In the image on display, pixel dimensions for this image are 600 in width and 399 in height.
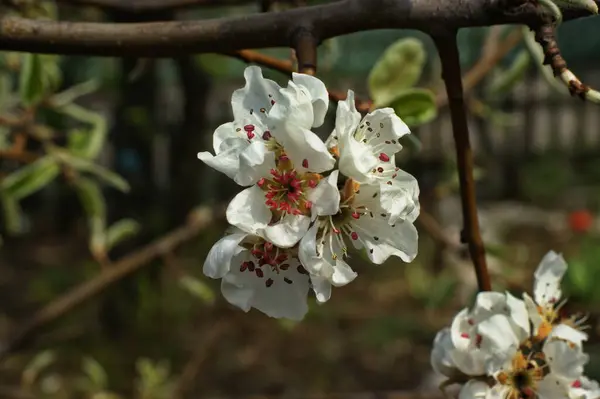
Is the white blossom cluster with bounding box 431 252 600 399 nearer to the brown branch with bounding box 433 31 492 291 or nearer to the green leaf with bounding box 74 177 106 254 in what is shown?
the brown branch with bounding box 433 31 492 291

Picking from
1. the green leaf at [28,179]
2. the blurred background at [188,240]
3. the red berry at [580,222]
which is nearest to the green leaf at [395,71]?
the blurred background at [188,240]

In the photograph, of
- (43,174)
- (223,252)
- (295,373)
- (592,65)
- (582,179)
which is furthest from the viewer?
(592,65)

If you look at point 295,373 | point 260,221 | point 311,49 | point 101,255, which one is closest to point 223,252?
point 260,221

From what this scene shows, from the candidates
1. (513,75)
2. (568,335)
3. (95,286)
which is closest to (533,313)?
(568,335)

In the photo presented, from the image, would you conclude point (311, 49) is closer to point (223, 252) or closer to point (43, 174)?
A: point (223, 252)

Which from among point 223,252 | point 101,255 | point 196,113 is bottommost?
point 196,113

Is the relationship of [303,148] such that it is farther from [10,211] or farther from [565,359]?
[10,211]

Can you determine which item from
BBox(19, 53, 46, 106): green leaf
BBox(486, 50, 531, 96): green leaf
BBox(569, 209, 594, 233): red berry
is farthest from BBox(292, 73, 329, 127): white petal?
BBox(569, 209, 594, 233): red berry
